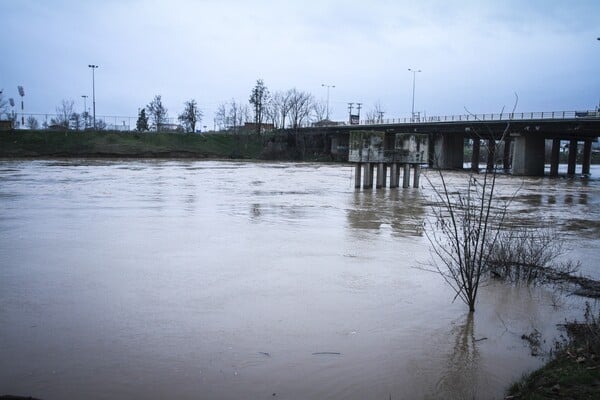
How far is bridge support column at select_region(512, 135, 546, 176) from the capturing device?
64688 millimetres

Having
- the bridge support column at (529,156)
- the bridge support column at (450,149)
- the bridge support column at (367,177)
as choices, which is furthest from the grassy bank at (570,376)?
the bridge support column at (450,149)

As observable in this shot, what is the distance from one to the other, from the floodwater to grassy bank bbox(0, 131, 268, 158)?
233 ft

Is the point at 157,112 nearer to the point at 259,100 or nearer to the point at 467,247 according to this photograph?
the point at 259,100

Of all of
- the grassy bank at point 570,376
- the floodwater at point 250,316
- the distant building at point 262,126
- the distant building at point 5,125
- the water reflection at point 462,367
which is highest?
the distant building at point 262,126

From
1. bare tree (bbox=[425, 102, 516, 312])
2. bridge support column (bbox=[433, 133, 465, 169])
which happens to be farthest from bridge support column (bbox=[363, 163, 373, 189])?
bridge support column (bbox=[433, 133, 465, 169])

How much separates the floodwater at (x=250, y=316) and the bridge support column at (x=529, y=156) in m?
50.1

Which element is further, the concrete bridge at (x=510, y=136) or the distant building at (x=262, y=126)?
the distant building at (x=262, y=126)

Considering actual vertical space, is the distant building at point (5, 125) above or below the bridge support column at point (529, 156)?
above

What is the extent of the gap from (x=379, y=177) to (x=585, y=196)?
13857 millimetres

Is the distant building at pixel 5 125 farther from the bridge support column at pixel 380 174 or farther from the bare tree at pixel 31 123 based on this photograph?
the bridge support column at pixel 380 174

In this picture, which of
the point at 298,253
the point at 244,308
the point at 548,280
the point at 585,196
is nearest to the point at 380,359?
the point at 244,308

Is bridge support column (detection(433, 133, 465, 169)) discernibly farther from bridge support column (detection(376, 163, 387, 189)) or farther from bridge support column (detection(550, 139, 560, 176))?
bridge support column (detection(376, 163, 387, 189))

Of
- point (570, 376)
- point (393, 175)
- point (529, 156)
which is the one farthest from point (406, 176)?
point (570, 376)

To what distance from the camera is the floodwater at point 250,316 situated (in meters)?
6.78
